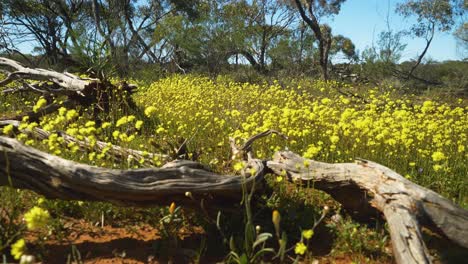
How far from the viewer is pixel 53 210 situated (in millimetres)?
2863

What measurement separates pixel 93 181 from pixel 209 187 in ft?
2.62

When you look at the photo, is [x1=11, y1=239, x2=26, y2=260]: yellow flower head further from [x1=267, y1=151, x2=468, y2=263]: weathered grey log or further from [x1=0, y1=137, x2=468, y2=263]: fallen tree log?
[x1=267, y1=151, x2=468, y2=263]: weathered grey log

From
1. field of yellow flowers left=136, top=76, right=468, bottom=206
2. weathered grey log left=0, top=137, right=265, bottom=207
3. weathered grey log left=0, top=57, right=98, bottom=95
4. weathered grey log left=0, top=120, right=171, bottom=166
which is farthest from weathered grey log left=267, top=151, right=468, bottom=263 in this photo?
weathered grey log left=0, top=57, right=98, bottom=95

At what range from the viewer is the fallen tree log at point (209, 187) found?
224 centimetres

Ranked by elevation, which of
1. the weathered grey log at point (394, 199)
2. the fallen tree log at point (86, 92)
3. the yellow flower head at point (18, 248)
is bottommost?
the weathered grey log at point (394, 199)

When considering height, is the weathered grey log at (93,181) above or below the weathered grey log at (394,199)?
above

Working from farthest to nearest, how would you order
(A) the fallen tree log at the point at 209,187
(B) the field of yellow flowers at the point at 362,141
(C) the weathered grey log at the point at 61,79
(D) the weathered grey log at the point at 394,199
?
(C) the weathered grey log at the point at 61,79
(B) the field of yellow flowers at the point at 362,141
(A) the fallen tree log at the point at 209,187
(D) the weathered grey log at the point at 394,199

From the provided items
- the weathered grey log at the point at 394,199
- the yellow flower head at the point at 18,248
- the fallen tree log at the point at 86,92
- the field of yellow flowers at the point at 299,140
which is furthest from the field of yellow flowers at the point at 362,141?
the yellow flower head at the point at 18,248

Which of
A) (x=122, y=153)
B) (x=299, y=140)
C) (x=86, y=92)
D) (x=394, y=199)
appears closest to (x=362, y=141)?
(x=299, y=140)

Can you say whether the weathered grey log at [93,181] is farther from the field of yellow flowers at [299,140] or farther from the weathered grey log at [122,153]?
the weathered grey log at [122,153]

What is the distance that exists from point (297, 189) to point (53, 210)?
2101 mm


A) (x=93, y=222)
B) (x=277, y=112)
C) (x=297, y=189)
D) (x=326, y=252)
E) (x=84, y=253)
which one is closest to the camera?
(x=84, y=253)

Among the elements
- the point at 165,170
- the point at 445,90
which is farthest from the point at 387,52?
the point at 165,170

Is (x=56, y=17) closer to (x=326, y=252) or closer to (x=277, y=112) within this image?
(x=277, y=112)
